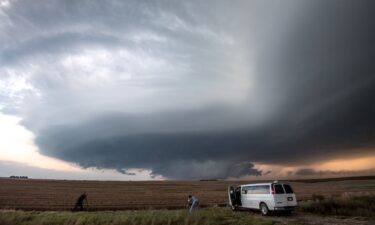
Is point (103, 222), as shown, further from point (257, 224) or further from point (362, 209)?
point (362, 209)

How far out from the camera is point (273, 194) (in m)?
28.0

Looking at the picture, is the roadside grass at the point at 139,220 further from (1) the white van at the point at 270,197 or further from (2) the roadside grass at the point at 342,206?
(2) the roadside grass at the point at 342,206

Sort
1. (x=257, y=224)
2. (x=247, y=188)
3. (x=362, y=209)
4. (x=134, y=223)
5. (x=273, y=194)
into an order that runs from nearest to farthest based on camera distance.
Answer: (x=257, y=224) < (x=134, y=223) < (x=273, y=194) < (x=362, y=209) < (x=247, y=188)

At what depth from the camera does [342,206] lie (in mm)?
32594

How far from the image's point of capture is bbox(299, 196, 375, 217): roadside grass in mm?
30852

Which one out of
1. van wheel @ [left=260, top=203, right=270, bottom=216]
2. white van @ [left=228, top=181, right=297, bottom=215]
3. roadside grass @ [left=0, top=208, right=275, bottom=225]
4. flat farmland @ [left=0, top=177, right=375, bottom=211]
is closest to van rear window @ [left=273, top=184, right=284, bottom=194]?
white van @ [left=228, top=181, right=297, bottom=215]

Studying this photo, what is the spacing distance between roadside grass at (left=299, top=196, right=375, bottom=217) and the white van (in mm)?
5187

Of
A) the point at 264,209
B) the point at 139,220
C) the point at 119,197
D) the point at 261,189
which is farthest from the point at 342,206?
the point at 119,197

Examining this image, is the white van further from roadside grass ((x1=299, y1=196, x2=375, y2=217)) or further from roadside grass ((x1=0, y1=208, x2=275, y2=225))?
roadside grass ((x1=299, y1=196, x2=375, y2=217))

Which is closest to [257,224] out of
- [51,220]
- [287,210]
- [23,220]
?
[287,210]

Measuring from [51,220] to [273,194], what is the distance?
18122 millimetres

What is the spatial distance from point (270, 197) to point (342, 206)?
9463mm

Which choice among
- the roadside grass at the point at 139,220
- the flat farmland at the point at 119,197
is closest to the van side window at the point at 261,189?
the roadside grass at the point at 139,220

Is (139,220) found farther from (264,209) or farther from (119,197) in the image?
(119,197)
